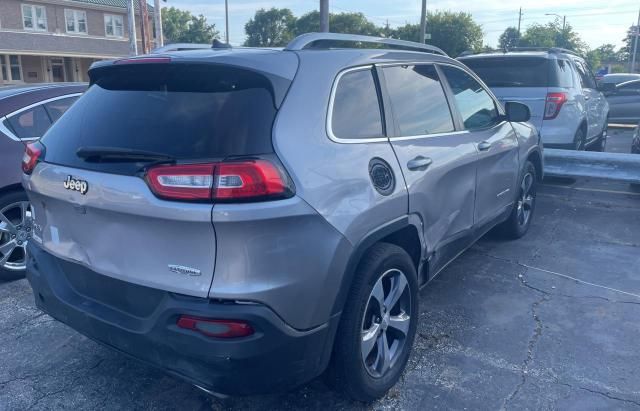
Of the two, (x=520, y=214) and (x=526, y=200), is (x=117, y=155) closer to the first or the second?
(x=520, y=214)

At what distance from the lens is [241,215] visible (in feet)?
7.49

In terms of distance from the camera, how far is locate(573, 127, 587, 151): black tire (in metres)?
8.22

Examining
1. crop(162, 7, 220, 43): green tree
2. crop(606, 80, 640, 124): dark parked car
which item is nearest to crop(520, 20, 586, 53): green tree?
crop(162, 7, 220, 43): green tree

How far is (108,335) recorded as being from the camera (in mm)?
2654

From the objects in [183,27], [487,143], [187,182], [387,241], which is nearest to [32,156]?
[187,182]

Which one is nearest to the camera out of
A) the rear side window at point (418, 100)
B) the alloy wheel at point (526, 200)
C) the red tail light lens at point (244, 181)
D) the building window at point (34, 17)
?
the red tail light lens at point (244, 181)

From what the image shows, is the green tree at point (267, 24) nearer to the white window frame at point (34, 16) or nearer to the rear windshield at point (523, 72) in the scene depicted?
the white window frame at point (34, 16)

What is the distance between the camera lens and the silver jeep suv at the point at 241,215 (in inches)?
91.6

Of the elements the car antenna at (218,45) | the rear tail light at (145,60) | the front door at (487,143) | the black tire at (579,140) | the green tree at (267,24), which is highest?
the green tree at (267,24)

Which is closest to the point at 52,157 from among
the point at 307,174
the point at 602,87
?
the point at 307,174

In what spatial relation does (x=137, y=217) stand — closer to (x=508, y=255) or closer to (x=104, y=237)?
(x=104, y=237)

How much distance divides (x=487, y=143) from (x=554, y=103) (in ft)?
12.9

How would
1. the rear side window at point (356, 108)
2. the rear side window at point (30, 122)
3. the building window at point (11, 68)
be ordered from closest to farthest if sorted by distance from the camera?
the rear side window at point (356, 108) → the rear side window at point (30, 122) → the building window at point (11, 68)

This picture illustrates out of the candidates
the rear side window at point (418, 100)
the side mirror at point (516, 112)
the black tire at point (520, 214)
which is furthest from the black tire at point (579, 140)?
the rear side window at point (418, 100)
